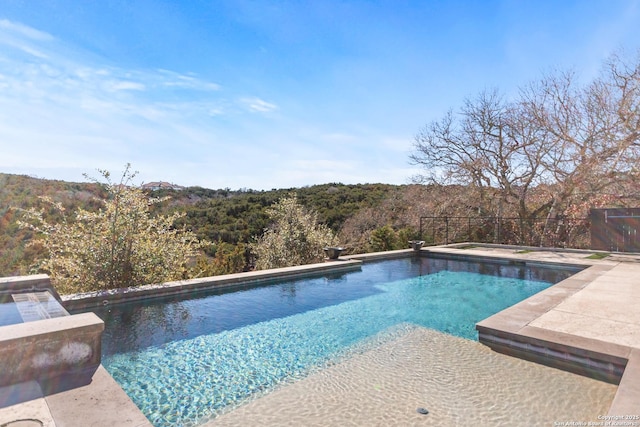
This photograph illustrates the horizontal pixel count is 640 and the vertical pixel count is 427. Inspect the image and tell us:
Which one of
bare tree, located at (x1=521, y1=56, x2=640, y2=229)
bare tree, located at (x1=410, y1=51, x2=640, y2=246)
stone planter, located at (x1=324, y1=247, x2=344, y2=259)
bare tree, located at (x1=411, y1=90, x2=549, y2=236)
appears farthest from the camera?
bare tree, located at (x1=411, y1=90, x2=549, y2=236)

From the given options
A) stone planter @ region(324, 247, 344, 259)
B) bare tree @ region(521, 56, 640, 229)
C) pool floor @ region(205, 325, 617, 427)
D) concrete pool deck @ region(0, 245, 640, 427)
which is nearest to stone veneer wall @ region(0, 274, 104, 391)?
concrete pool deck @ region(0, 245, 640, 427)

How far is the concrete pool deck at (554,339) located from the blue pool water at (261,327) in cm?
47

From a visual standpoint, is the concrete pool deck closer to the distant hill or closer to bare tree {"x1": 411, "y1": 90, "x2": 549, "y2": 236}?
the distant hill

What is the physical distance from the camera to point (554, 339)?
336 centimetres

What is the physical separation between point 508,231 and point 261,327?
12.1 metres

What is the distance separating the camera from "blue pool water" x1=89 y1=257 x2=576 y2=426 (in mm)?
3031

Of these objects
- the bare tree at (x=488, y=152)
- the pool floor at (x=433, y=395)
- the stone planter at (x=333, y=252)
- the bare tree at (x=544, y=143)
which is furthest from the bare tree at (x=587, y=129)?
the pool floor at (x=433, y=395)

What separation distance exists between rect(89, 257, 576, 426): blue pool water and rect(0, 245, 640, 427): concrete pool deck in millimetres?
473

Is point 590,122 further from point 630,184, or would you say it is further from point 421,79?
point 421,79

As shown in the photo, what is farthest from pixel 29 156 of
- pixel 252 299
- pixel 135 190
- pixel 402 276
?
pixel 402 276

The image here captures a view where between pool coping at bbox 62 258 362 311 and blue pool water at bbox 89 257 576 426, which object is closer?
blue pool water at bbox 89 257 576 426

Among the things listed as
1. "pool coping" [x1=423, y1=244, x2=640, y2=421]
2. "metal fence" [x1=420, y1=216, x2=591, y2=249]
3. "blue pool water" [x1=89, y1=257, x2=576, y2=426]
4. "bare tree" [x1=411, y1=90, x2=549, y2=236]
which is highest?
"bare tree" [x1=411, y1=90, x2=549, y2=236]

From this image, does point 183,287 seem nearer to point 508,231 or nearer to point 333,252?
point 333,252

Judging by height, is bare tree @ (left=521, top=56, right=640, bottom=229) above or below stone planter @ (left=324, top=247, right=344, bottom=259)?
above
